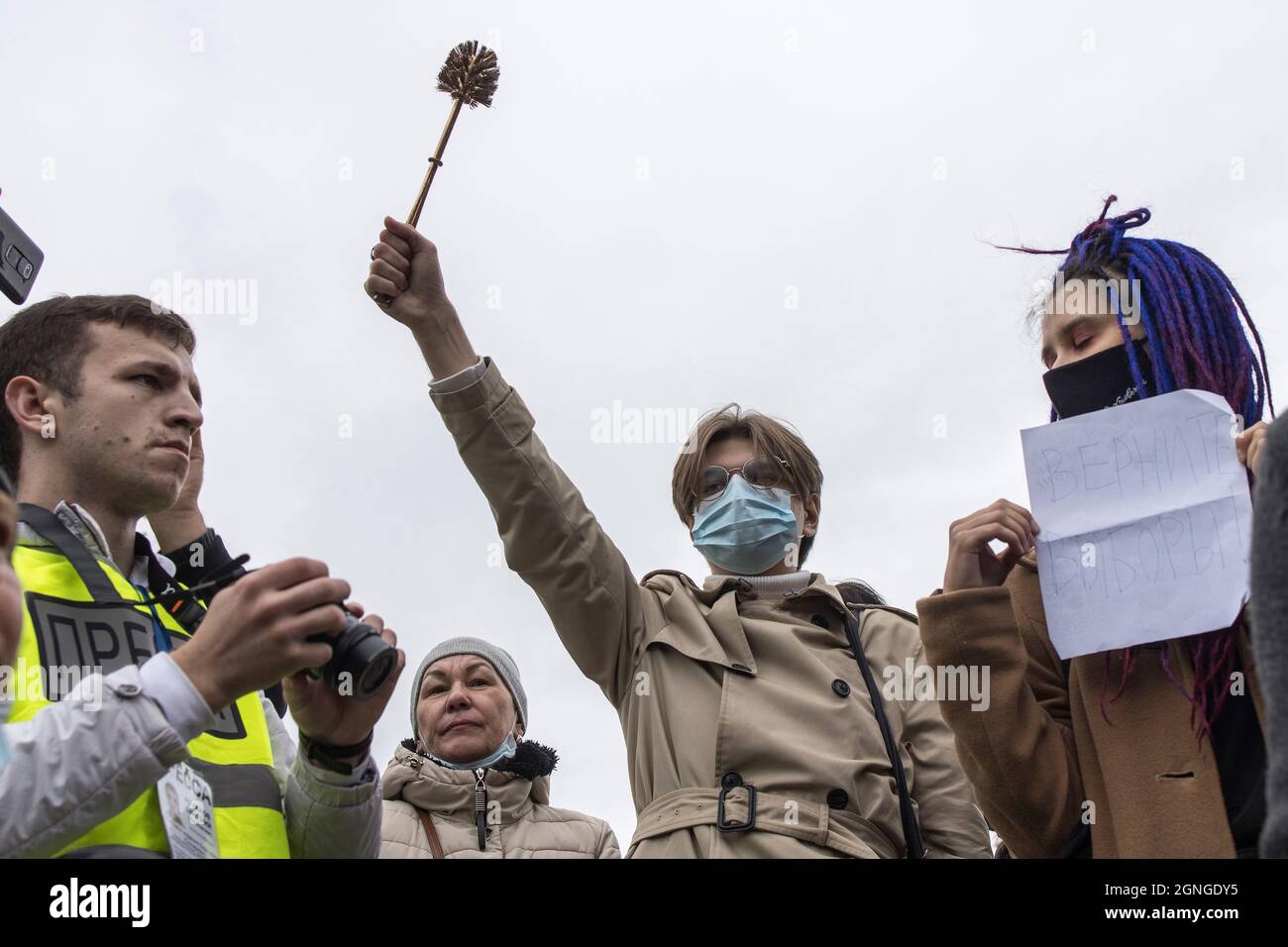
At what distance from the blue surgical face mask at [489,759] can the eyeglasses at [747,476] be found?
5.01 feet

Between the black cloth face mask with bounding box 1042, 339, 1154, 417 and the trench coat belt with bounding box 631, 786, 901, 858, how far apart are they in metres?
1.27

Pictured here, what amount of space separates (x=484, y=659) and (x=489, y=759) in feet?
1.58

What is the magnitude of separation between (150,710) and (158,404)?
1.16 m

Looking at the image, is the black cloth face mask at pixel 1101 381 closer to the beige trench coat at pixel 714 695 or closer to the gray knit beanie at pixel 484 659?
the beige trench coat at pixel 714 695

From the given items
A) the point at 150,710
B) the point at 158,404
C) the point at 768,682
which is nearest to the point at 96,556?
the point at 158,404

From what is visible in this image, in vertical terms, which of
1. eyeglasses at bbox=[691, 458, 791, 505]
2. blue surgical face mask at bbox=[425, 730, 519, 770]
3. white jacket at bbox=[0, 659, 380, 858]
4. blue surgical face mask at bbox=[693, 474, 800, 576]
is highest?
eyeglasses at bbox=[691, 458, 791, 505]

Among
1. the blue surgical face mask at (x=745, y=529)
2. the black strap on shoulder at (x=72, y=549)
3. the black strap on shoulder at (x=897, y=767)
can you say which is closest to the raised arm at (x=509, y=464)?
the blue surgical face mask at (x=745, y=529)

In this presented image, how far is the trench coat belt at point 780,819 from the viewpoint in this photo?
3.62 meters

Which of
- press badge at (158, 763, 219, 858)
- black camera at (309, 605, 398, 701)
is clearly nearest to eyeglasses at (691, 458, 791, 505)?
black camera at (309, 605, 398, 701)

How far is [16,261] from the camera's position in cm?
399

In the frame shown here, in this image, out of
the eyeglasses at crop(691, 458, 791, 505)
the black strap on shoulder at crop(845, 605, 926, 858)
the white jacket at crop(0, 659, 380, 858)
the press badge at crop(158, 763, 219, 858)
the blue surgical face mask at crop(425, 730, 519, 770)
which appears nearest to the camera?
the white jacket at crop(0, 659, 380, 858)

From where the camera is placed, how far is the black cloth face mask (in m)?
3.73

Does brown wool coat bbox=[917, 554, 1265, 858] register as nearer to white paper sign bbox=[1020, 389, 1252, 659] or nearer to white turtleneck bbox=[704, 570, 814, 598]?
white paper sign bbox=[1020, 389, 1252, 659]
